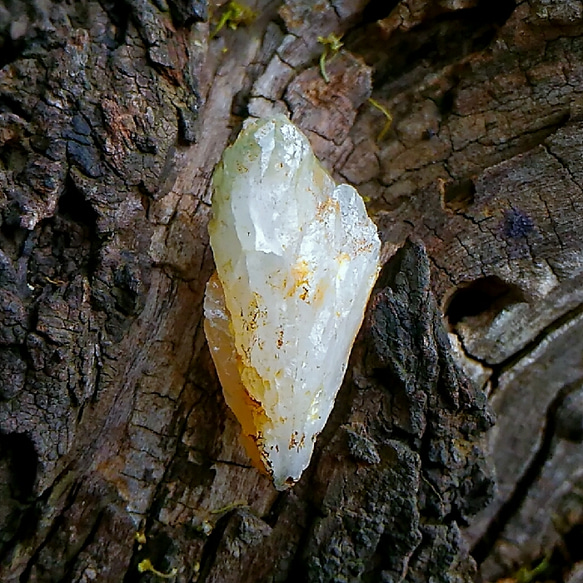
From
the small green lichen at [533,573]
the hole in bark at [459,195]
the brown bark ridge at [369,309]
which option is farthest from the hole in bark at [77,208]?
the small green lichen at [533,573]

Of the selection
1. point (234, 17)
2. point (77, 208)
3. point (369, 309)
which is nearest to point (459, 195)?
point (369, 309)

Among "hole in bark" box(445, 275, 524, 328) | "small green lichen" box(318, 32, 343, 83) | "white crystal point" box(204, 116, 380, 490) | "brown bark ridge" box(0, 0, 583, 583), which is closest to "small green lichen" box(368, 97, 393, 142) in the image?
"brown bark ridge" box(0, 0, 583, 583)

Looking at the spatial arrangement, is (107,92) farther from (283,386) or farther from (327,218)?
(283,386)

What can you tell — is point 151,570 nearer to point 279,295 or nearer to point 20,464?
point 20,464

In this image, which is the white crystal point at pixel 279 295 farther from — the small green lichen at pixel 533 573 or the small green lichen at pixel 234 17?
the small green lichen at pixel 533 573

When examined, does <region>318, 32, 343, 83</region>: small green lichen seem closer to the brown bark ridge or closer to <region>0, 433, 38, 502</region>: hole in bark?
the brown bark ridge

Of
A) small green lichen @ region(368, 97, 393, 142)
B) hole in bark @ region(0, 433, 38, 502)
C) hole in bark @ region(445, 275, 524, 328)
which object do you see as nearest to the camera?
hole in bark @ region(0, 433, 38, 502)

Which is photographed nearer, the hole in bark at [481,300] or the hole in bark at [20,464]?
the hole in bark at [20,464]
